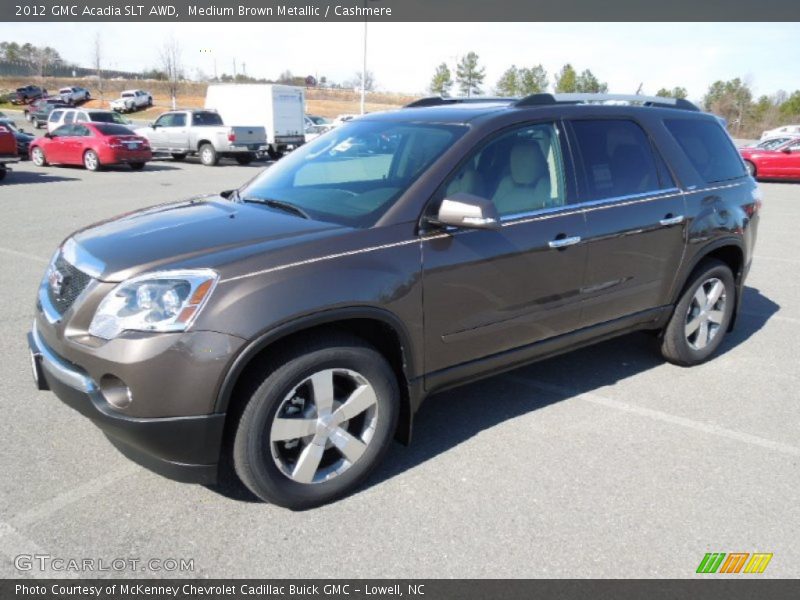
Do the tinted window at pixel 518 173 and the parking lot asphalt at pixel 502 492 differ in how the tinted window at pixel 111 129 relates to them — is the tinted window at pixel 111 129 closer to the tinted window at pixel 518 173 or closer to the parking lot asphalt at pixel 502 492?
the parking lot asphalt at pixel 502 492

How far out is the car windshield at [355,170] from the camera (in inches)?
135

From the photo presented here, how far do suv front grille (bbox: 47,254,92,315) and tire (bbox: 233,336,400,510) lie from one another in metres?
0.94

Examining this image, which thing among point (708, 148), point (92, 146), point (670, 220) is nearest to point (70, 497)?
point (670, 220)

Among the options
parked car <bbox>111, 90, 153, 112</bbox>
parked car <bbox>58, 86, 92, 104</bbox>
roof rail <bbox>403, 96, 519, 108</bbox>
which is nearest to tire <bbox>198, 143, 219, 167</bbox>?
roof rail <bbox>403, 96, 519, 108</bbox>

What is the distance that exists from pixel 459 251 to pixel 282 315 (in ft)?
3.38

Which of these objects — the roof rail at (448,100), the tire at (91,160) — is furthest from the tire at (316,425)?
the tire at (91,160)

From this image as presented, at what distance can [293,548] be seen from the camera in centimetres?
282

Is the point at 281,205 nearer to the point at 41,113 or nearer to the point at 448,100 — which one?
the point at 448,100

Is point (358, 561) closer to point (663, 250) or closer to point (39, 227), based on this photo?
→ point (663, 250)

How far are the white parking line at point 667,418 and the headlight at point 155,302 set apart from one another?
261 cm

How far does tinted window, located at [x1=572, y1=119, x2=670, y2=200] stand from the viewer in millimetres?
4047
